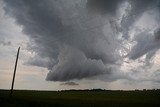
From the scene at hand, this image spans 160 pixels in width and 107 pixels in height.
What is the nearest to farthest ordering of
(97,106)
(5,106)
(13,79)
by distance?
1. (5,106)
2. (13,79)
3. (97,106)

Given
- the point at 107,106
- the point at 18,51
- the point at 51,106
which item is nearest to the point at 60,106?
the point at 51,106

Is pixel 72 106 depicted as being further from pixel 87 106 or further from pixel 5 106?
pixel 5 106

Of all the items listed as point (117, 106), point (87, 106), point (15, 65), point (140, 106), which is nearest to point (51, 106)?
point (87, 106)

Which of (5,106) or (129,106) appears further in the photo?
(129,106)

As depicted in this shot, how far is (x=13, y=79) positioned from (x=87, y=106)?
52.4ft

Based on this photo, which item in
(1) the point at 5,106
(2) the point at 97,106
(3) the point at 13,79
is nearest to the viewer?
(1) the point at 5,106

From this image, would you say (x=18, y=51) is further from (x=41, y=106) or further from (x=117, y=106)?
(x=117, y=106)

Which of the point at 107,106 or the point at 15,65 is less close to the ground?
the point at 15,65

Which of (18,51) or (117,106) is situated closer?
(18,51)

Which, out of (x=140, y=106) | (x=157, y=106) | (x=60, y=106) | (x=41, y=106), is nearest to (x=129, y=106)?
(x=140, y=106)

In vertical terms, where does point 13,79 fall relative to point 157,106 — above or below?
above

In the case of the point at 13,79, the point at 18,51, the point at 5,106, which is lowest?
the point at 5,106

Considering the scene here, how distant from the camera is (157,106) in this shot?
5162cm

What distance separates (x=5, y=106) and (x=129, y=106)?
25.5 meters
